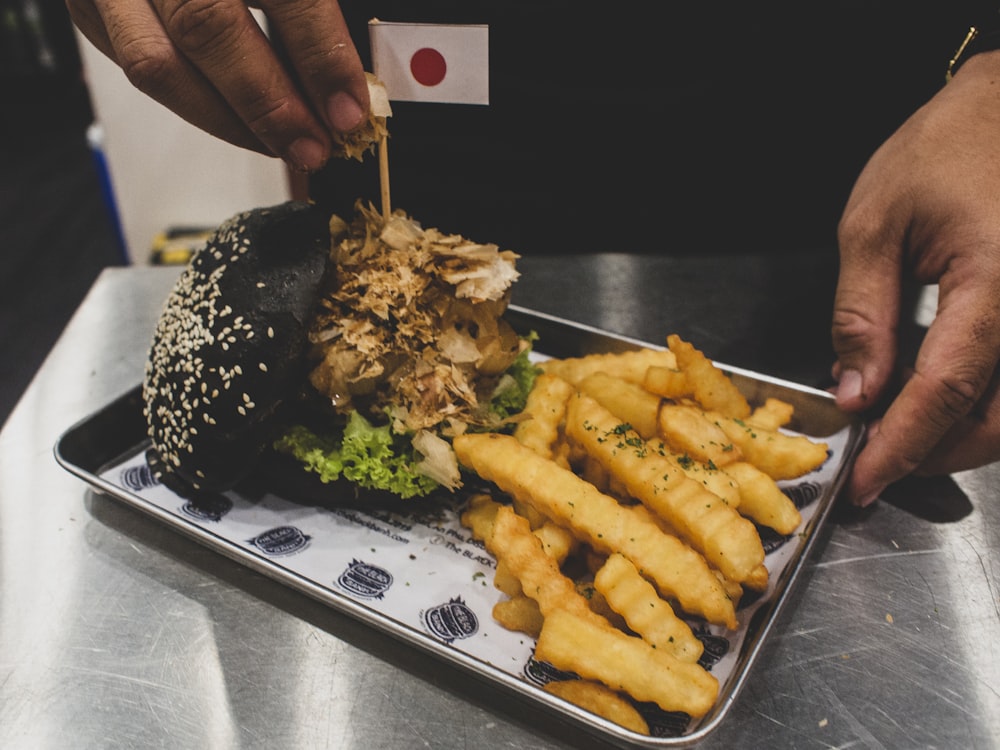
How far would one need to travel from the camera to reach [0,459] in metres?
2.04

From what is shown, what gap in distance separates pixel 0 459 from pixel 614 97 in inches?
85.0

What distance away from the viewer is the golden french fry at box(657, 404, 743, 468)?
1.62 metres

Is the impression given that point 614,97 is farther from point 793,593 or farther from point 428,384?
point 793,593

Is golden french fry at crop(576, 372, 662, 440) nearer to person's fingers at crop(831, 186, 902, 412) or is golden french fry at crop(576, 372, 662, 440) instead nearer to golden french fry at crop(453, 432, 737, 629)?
golden french fry at crop(453, 432, 737, 629)

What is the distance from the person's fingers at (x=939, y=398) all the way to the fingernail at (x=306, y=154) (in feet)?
4.74

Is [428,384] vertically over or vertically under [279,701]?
over

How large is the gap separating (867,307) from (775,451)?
511 mm

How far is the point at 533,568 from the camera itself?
137cm

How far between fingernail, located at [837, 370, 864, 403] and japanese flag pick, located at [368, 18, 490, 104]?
1.21 metres

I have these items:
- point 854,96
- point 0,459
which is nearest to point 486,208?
point 854,96

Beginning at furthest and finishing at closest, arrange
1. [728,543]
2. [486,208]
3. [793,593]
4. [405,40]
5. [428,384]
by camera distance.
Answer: [486,208], [428,384], [793,593], [405,40], [728,543]

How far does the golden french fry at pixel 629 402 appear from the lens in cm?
174

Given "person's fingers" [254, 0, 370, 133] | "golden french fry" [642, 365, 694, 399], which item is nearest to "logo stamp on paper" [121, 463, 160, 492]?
"person's fingers" [254, 0, 370, 133]

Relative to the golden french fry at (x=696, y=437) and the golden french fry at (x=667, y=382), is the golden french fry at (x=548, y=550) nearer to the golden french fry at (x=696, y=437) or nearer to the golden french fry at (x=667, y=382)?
the golden french fry at (x=696, y=437)
